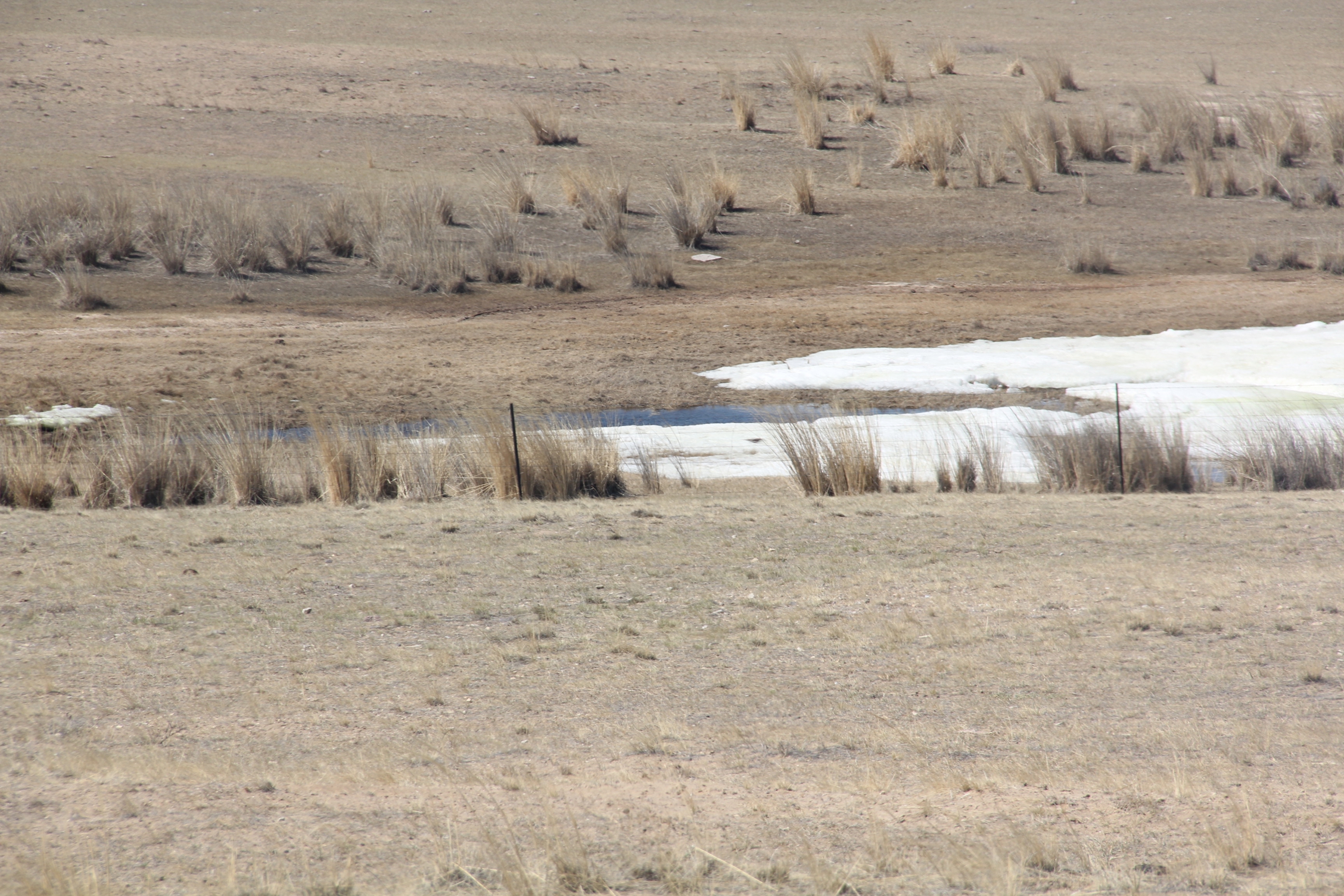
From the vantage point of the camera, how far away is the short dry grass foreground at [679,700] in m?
4.55

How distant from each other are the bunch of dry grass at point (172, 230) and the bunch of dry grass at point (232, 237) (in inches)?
8.5

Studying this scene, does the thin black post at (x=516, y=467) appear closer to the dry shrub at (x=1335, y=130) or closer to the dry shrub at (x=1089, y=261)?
the dry shrub at (x=1089, y=261)

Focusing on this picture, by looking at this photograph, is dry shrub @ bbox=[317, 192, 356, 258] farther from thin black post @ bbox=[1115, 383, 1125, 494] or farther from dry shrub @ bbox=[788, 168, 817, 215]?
thin black post @ bbox=[1115, 383, 1125, 494]

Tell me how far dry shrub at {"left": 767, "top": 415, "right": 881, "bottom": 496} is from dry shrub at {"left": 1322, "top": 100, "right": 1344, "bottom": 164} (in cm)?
2096

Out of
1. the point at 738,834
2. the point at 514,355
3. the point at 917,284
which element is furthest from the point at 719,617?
the point at 917,284

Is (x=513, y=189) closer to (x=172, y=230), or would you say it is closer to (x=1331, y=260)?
(x=172, y=230)

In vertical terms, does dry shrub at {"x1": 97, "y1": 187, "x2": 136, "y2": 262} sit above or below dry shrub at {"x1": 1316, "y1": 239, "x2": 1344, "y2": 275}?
above

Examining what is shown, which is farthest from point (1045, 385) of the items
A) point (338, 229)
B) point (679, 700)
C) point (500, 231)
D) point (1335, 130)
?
point (1335, 130)

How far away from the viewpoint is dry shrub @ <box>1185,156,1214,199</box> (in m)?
25.9

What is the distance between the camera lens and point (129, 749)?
18.9ft

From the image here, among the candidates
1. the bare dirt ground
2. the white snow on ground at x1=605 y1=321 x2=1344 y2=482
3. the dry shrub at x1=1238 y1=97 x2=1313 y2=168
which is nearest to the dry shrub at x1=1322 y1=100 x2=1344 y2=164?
the dry shrub at x1=1238 y1=97 x2=1313 y2=168

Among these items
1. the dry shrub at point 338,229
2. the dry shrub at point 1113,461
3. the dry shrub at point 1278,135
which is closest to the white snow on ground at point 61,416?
the dry shrub at point 338,229

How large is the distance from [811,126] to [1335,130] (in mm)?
11721

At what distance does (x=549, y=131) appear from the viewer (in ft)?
94.7
